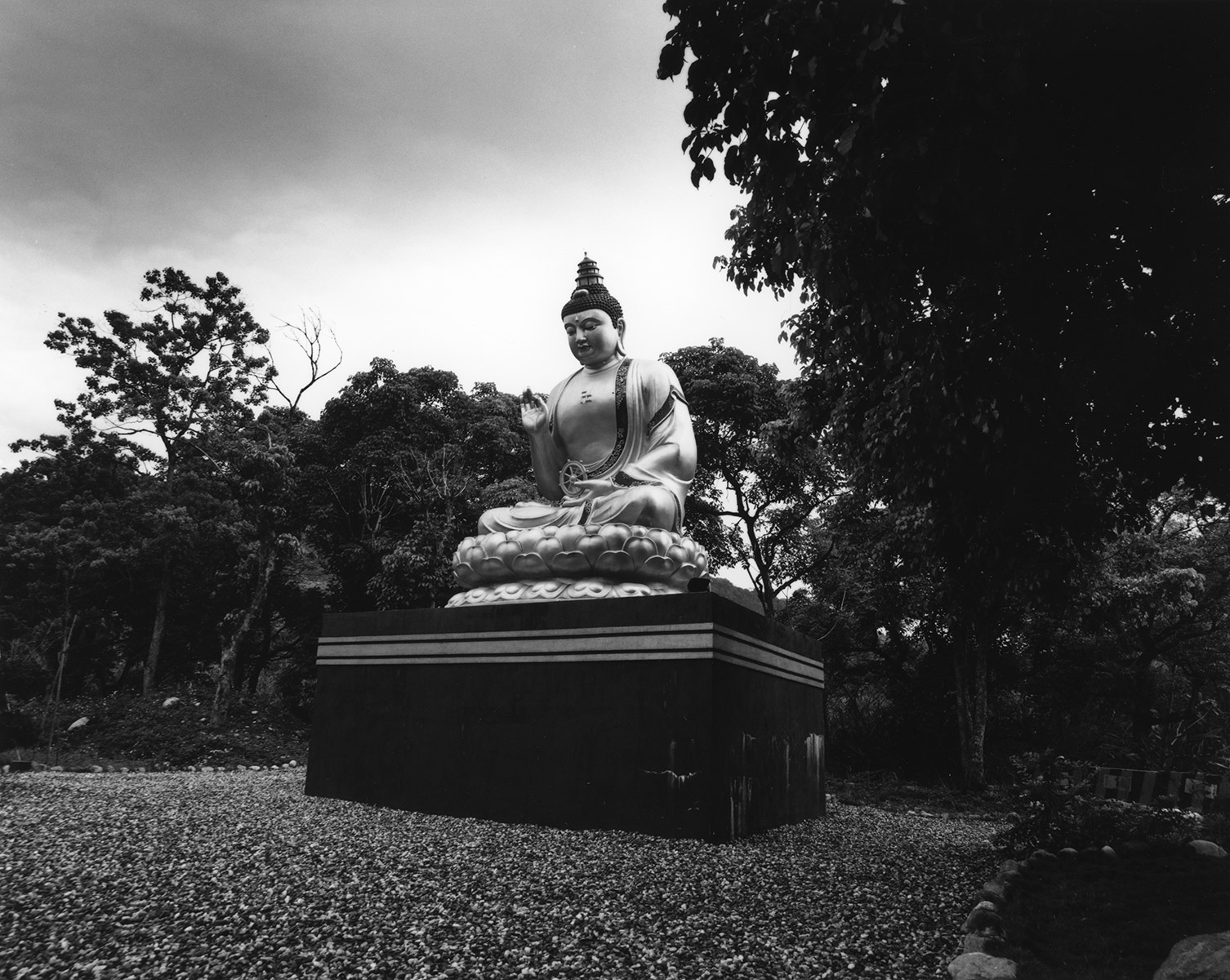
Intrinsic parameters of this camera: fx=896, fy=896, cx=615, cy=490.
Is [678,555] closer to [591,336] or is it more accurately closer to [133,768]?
[591,336]

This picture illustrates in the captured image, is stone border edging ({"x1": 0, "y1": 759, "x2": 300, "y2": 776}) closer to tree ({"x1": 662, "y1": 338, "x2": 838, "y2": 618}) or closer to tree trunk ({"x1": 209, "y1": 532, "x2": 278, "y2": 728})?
tree trunk ({"x1": 209, "y1": 532, "x2": 278, "y2": 728})

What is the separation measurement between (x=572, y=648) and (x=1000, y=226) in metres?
3.33

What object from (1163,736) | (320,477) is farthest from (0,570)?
(1163,736)

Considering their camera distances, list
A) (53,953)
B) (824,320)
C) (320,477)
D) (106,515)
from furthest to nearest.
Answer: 1. (320,477)
2. (106,515)
3. (824,320)
4. (53,953)

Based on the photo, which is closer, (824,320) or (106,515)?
(824,320)

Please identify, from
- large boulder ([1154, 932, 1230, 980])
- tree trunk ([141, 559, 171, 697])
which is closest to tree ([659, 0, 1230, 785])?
large boulder ([1154, 932, 1230, 980])

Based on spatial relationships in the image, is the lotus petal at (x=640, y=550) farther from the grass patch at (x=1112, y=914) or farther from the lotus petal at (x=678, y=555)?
the grass patch at (x=1112, y=914)

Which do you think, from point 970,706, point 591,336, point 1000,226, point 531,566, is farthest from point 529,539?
point 970,706

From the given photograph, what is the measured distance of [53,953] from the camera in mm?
2854

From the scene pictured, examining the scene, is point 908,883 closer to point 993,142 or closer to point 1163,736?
point 993,142

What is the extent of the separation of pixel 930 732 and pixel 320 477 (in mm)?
11988

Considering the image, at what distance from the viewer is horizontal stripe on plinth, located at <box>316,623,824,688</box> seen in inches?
205

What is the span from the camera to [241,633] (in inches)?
558

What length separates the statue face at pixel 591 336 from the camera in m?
7.50
